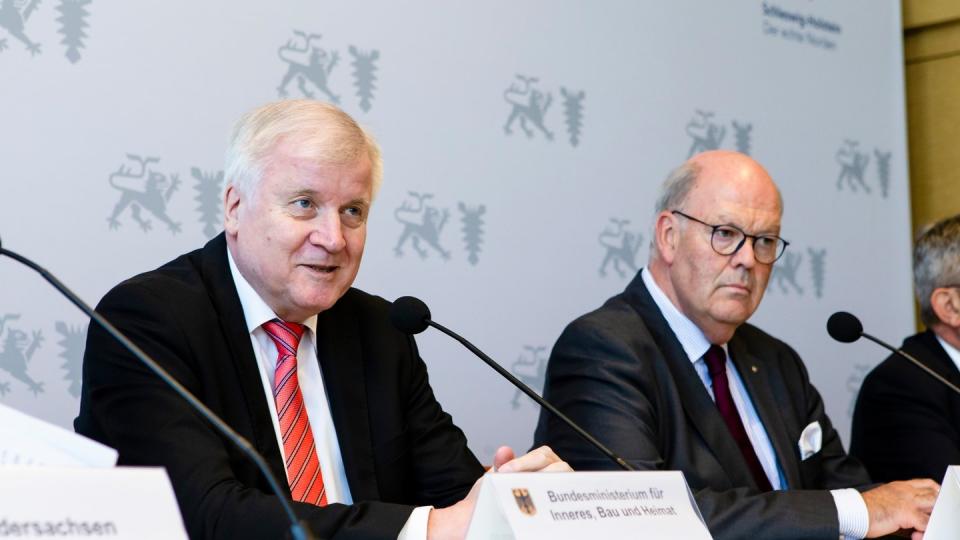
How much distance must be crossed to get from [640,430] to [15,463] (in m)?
1.67

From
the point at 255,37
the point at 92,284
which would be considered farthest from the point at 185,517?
the point at 255,37

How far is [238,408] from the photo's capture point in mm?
2586

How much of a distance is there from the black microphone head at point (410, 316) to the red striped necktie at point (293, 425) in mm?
241

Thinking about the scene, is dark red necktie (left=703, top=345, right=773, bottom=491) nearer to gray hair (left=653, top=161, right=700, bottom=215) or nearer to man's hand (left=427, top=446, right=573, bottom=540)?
gray hair (left=653, top=161, right=700, bottom=215)

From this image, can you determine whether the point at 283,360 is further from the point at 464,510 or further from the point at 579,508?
the point at 579,508

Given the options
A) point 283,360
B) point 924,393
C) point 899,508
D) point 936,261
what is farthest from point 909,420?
point 283,360

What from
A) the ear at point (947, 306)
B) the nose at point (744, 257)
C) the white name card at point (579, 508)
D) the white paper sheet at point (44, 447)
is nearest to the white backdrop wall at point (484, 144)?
A: the ear at point (947, 306)

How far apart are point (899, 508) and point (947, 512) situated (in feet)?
1.27

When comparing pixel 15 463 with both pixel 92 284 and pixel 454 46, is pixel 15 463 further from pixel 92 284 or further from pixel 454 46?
pixel 454 46

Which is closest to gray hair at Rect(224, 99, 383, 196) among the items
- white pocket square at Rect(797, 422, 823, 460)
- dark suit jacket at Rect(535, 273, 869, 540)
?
dark suit jacket at Rect(535, 273, 869, 540)

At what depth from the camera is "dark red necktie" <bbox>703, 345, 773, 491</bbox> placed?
3.34 m

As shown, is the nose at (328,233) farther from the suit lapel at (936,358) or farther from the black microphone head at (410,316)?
the suit lapel at (936,358)

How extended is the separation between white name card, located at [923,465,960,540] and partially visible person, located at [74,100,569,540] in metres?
0.76

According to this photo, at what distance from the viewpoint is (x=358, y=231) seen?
9.20 feet
